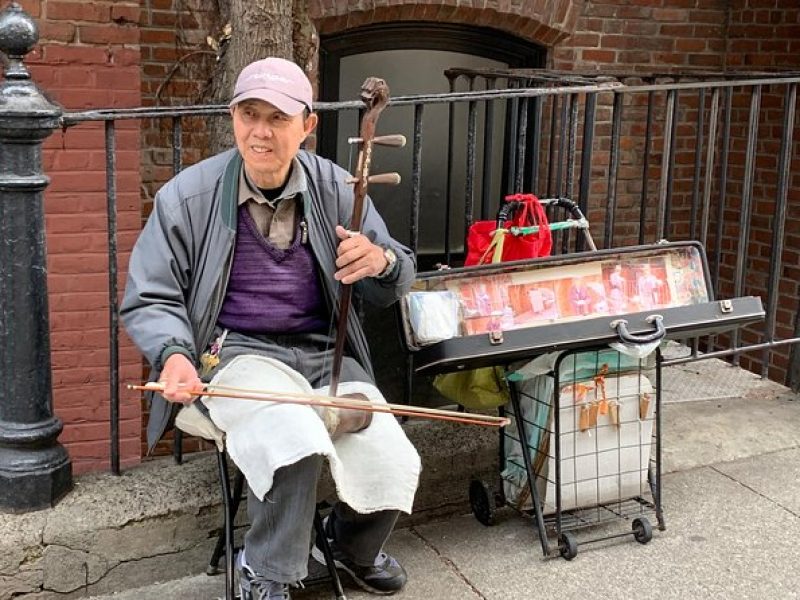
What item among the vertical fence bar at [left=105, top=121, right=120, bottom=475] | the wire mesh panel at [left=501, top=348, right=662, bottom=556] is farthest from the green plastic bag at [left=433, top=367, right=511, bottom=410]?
the vertical fence bar at [left=105, top=121, right=120, bottom=475]

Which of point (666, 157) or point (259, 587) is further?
point (666, 157)

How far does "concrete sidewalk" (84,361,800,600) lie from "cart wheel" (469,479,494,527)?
0.13 ft

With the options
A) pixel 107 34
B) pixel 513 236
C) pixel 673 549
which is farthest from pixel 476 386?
pixel 107 34

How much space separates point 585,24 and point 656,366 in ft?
10.2

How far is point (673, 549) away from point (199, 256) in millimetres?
1816

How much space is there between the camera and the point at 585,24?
19.9 ft

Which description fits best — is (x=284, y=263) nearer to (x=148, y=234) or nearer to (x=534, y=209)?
(x=148, y=234)

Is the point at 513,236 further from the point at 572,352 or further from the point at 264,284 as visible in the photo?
the point at 264,284

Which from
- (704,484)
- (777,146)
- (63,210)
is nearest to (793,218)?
(777,146)

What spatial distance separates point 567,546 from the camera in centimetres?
341

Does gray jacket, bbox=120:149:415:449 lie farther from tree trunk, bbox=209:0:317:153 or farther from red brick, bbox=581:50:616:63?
red brick, bbox=581:50:616:63

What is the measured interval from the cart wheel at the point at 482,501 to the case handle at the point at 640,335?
0.76m

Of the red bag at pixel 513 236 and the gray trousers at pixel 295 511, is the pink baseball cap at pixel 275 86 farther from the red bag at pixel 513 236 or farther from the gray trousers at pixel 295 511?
the red bag at pixel 513 236

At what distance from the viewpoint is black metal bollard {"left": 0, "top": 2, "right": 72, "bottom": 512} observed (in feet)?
9.77
